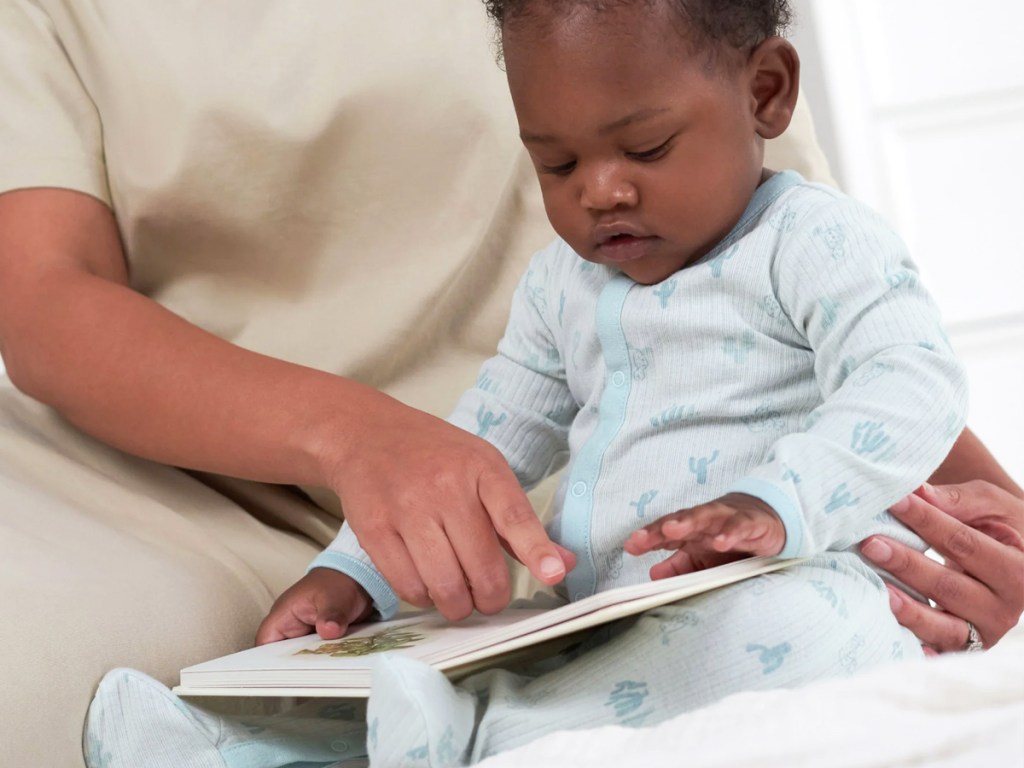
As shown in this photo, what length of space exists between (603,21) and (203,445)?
49 centimetres

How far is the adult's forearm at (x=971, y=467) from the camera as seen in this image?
1160 mm

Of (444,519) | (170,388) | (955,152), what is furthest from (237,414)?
(955,152)

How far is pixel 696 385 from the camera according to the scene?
0.96 metres

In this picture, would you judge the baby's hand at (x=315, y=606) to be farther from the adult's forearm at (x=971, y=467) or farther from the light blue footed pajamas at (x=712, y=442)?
the adult's forearm at (x=971, y=467)

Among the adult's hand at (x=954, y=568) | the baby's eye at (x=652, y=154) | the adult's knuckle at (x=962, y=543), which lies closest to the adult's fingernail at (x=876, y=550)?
the adult's hand at (x=954, y=568)

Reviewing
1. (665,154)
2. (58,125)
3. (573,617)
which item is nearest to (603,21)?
(665,154)

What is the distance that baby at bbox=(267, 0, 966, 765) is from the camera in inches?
29.8

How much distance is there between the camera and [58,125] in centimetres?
131

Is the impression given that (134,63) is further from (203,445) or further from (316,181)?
(203,445)

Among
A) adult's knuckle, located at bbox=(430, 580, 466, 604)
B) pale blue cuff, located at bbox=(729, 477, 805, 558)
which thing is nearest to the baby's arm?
pale blue cuff, located at bbox=(729, 477, 805, 558)

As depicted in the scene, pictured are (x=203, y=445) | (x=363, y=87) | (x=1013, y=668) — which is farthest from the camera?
(x=363, y=87)

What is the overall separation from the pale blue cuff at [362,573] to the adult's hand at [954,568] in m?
0.40

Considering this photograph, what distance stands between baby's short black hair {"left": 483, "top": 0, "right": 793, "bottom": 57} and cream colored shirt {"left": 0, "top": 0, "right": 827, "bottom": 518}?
33 cm

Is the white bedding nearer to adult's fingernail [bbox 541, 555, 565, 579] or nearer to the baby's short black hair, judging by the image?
adult's fingernail [bbox 541, 555, 565, 579]
